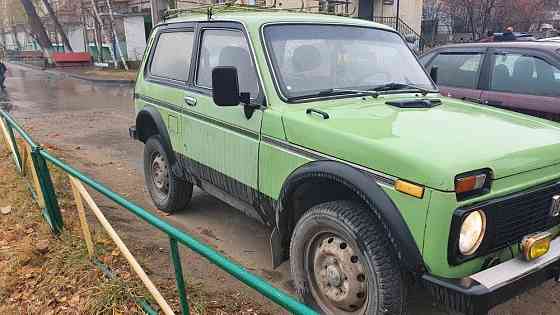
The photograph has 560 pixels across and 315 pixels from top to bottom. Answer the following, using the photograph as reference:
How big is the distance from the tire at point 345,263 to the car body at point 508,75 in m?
3.37

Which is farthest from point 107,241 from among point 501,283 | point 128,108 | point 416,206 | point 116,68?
point 116,68

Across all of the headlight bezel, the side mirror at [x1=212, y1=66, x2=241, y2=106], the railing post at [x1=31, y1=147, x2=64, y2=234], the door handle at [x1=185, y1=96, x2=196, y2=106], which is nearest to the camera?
the headlight bezel

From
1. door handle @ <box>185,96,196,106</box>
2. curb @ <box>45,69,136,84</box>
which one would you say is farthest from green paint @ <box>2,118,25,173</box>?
curb @ <box>45,69,136,84</box>

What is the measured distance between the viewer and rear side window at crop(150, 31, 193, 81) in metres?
4.49

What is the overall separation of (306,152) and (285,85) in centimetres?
65

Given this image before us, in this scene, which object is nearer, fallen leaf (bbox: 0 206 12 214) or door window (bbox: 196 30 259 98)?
door window (bbox: 196 30 259 98)

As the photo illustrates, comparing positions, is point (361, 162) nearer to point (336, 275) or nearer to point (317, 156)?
point (317, 156)

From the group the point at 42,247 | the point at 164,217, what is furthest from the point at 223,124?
the point at 42,247

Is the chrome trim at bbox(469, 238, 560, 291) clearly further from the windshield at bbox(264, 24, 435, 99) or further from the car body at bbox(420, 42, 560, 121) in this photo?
the car body at bbox(420, 42, 560, 121)

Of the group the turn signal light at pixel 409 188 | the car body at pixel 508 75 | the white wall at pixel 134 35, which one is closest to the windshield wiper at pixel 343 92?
the turn signal light at pixel 409 188

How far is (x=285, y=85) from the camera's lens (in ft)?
11.2

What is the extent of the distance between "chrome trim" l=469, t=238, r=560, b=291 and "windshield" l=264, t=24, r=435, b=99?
1.69 m

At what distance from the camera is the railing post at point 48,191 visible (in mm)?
4074

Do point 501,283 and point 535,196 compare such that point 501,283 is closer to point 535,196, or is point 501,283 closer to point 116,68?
point 535,196
